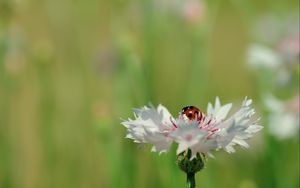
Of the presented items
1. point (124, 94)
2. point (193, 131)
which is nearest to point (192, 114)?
point (193, 131)

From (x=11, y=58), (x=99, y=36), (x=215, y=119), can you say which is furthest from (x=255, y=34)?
(x=99, y=36)

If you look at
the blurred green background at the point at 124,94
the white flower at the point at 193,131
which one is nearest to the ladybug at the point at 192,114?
the white flower at the point at 193,131

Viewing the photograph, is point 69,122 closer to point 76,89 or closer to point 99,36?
point 76,89

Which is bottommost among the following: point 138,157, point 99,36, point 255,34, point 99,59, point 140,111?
point 140,111

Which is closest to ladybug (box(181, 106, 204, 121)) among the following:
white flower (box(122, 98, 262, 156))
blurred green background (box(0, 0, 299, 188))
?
white flower (box(122, 98, 262, 156))

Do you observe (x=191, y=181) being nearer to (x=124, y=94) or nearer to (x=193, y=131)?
(x=193, y=131)

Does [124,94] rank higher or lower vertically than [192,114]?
higher

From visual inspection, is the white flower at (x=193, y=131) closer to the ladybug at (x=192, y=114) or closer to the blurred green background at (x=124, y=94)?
the ladybug at (x=192, y=114)

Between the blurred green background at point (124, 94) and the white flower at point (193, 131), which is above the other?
the blurred green background at point (124, 94)
